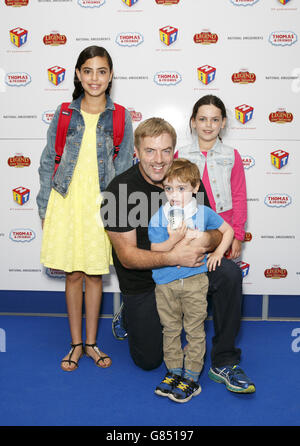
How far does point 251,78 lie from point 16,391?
2.45 meters

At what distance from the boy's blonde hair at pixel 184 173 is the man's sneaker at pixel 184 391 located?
3.30 ft

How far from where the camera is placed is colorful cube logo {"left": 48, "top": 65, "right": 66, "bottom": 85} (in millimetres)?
2910

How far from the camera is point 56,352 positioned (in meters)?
2.62

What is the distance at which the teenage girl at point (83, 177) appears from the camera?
2342 mm

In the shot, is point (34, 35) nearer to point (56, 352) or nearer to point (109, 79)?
point (109, 79)

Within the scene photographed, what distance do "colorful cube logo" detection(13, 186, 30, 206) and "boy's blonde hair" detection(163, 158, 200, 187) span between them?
1.41 meters

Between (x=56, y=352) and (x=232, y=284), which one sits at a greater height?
(x=232, y=284)

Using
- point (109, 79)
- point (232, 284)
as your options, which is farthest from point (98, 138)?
point (232, 284)

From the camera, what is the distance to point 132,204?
2154 mm

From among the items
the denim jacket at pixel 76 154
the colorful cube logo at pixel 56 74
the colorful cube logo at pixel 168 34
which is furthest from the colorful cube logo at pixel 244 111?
the colorful cube logo at pixel 56 74

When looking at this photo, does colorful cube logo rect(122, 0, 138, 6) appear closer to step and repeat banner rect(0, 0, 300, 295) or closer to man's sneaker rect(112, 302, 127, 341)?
step and repeat banner rect(0, 0, 300, 295)

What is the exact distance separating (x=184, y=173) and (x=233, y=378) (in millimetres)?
1097

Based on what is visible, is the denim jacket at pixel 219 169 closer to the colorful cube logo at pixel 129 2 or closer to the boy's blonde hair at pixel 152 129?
the boy's blonde hair at pixel 152 129
